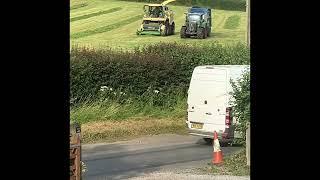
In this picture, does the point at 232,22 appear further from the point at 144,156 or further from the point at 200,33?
the point at 144,156

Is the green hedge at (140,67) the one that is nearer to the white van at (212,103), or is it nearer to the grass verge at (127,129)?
the grass verge at (127,129)

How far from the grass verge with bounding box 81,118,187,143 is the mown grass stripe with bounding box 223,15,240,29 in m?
2.78

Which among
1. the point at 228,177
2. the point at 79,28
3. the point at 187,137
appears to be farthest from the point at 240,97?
the point at 79,28

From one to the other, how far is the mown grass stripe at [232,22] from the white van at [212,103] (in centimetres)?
358

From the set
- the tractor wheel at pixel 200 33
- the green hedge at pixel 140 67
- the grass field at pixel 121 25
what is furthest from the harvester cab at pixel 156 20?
the tractor wheel at pixel 200 33

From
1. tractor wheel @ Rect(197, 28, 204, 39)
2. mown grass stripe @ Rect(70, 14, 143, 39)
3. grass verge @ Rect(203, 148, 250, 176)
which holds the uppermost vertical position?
mown grass stripe @ Rect(70, 14, 143, 39)

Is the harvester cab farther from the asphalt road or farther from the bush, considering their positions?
the bush

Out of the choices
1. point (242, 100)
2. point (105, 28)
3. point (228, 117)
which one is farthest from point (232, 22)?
point (242, 100)

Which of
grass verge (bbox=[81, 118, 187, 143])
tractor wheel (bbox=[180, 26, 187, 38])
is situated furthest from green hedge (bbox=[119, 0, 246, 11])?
grass verge (bbox=[81, 118, 187, 143])

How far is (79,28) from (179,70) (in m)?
2.91

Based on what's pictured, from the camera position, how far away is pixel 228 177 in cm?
779

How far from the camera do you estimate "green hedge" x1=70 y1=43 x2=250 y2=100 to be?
13.7 metres

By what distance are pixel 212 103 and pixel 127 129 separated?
315cm
